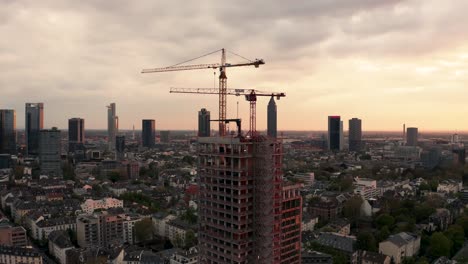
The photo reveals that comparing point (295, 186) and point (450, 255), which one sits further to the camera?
point (450, 255)

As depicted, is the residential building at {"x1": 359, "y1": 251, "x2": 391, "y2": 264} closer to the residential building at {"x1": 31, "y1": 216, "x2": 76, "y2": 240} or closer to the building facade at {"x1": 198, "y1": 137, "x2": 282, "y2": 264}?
the building facade at {"x1": 198, "y1": 137, "x2": 282, "y2": 264}

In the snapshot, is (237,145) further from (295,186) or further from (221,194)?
(295,186)

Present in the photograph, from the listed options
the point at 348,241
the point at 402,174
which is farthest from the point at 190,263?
the point at 402,174

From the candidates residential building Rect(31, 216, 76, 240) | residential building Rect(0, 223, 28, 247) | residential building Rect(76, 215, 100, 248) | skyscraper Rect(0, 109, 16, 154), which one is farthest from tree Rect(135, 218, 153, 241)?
skyscraper Rect(0, 109, 16, 154)

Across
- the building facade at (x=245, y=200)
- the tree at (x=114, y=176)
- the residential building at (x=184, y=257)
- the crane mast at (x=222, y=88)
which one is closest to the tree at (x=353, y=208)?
the residential building at (x=184, y=257)

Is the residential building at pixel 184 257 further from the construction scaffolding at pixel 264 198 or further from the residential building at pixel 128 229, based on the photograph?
the construction scaffolding at pixel 264 198

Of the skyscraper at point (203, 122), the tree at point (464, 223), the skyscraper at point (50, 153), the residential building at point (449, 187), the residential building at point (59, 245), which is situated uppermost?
the skyscraper at point (203, 122)
